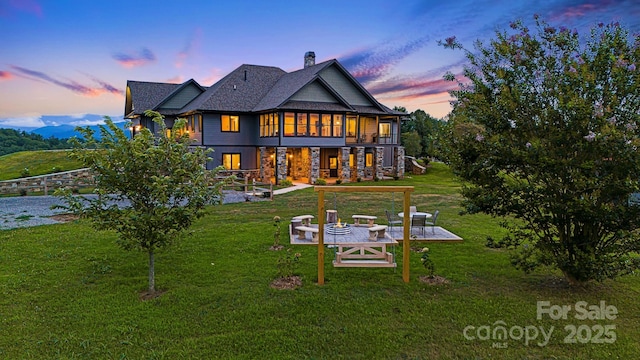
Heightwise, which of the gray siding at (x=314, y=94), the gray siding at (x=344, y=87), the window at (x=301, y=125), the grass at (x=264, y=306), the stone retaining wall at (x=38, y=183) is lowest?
the grass at (x=264, y=306)

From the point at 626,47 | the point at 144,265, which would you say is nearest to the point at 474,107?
the point at 626,47

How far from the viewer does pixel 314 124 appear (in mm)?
29547

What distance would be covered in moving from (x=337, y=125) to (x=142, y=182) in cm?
2413

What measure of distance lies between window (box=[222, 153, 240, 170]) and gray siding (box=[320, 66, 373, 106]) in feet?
33.4

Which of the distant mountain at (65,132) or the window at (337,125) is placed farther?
the window at (337,125)

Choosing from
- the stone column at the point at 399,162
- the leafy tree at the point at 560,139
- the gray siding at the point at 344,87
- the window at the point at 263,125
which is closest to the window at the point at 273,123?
the window at the point at 263,125

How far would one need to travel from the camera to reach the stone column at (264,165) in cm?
3010

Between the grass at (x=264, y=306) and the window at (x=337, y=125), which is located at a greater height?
the window at (x=337, y=125)

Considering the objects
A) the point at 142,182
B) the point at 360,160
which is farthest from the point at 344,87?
the point at 142,182

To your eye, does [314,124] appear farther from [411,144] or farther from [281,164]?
[411,144]

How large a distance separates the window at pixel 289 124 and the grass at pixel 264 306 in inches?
701

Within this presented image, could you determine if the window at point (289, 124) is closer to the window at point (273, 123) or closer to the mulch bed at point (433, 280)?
the window at point (273, 123)

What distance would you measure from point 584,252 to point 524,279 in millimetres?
1586

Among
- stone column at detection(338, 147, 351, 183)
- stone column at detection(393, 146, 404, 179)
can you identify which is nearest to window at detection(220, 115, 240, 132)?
stone column at detection(338, 147, 351, 183)
